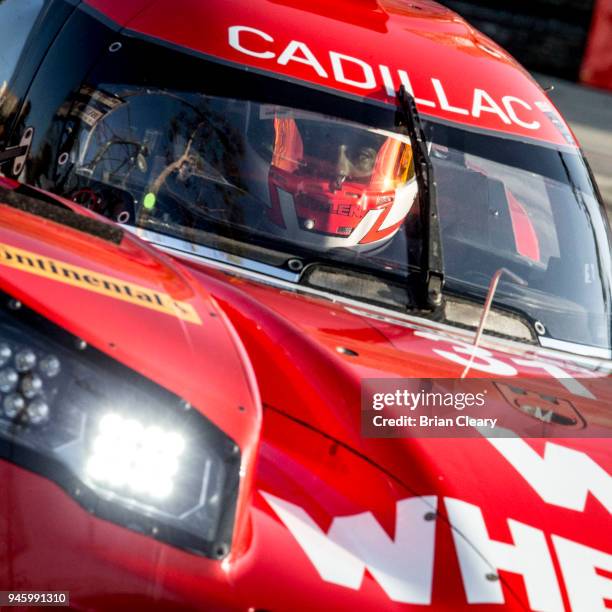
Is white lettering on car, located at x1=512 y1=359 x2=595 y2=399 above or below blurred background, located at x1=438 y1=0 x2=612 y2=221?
below

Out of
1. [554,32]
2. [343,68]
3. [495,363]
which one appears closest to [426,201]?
[343,68]

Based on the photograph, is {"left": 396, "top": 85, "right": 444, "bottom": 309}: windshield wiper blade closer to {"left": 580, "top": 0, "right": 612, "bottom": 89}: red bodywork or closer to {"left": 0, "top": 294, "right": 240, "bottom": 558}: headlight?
{"left": 0, "top": 294, "right": 240, "bottom": 558}: headlight

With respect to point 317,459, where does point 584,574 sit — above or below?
below

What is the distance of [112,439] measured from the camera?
189 centimetres

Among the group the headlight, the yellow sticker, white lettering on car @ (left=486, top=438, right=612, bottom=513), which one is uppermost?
the yellow sticker

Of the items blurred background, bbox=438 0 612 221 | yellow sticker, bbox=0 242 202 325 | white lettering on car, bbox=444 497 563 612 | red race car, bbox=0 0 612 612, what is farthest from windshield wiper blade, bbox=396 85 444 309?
blurred background, bbox=438 0 612 221

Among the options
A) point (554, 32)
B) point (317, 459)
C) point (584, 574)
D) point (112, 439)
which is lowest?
point (584, 574)

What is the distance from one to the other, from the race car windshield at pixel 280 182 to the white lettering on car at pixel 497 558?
993 millimetres

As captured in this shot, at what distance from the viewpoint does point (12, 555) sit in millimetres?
1826

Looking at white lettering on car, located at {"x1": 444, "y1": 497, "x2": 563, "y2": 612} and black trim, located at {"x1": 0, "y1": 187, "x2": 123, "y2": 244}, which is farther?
black trim, located at {"x1": 0, "y1": 187, "x2": 123, "y2": 244}

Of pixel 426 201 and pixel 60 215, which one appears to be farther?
pixel 426 201

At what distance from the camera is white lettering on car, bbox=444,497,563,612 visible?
84.0 inches

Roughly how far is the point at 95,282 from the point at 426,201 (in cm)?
141

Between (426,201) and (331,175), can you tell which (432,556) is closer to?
(426,201)
